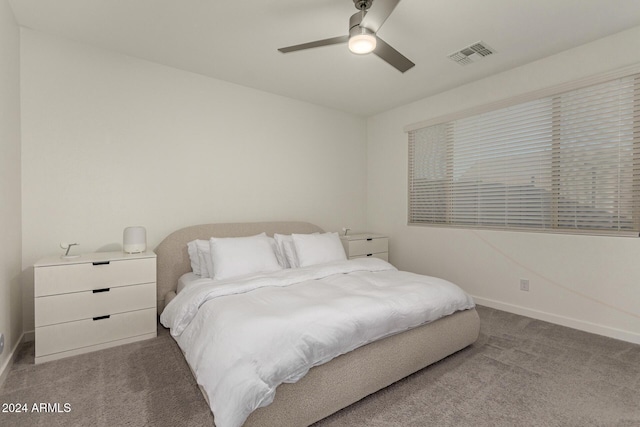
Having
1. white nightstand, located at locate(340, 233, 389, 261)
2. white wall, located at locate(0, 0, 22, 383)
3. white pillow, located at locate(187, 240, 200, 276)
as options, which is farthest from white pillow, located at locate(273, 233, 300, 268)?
white wall, located at locate(0, 0, 22, 383)

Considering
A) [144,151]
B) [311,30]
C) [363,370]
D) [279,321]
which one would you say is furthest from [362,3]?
[144,151]

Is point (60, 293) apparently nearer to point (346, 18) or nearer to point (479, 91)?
point (346, 18)

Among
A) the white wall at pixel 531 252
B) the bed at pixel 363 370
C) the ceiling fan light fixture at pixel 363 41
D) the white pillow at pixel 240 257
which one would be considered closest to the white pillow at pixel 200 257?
the white pillow at pixel 240 257

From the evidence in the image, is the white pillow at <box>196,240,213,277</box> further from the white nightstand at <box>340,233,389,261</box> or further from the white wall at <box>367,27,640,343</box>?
the white wall at <box>367,27,640,343</box>

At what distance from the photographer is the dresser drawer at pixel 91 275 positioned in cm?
209

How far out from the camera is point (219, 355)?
4.62 ft

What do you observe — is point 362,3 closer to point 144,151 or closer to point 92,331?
point 144,151

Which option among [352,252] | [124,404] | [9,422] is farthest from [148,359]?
[352,252]

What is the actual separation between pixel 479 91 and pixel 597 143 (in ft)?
4.03

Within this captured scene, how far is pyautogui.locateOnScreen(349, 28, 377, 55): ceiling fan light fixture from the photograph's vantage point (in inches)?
72.1

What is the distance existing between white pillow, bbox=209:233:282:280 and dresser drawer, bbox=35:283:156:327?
22.1 inches

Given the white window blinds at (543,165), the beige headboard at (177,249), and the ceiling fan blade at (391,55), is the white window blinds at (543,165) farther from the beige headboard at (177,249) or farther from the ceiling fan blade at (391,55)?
the beige headboard at (177,249)

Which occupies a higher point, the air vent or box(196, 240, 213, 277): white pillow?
the air vent

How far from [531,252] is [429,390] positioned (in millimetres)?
1982
